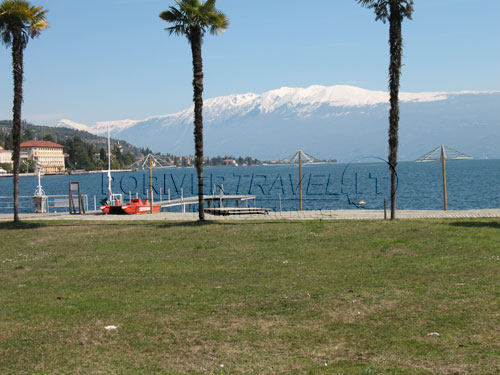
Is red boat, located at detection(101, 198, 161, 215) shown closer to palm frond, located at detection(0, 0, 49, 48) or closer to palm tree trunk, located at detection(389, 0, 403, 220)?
palm frond, located at detection(0, 0, 49, 48)

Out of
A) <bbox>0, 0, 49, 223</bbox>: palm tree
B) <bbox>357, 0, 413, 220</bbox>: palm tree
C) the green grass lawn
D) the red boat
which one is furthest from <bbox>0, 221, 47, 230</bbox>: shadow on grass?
<bbox>357, 0, 413, 220</bbox>: palm tree

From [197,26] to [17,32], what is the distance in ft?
24.7

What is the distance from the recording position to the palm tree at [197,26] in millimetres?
24594

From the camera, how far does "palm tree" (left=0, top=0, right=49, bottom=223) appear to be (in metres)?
24.8

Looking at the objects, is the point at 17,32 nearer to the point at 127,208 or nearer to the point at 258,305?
the point at 127,208

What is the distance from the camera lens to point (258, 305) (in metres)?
10.7

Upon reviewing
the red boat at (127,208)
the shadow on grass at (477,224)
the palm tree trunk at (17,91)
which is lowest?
the red boat at (127,208)

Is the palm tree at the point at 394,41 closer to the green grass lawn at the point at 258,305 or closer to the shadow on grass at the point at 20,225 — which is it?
the green grass lawn at the point at 258,305

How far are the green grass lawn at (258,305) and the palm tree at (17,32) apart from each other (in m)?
7.67

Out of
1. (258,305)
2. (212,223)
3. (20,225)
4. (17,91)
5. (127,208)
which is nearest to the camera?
(258,305)

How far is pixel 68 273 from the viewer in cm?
1447

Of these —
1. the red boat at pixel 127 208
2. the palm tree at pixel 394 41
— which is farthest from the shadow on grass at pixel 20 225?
the palm tree at pixel 394 41

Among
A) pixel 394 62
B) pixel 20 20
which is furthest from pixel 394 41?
pixel 20 20

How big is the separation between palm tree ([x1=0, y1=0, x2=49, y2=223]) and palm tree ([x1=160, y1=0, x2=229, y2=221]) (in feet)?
17.9
